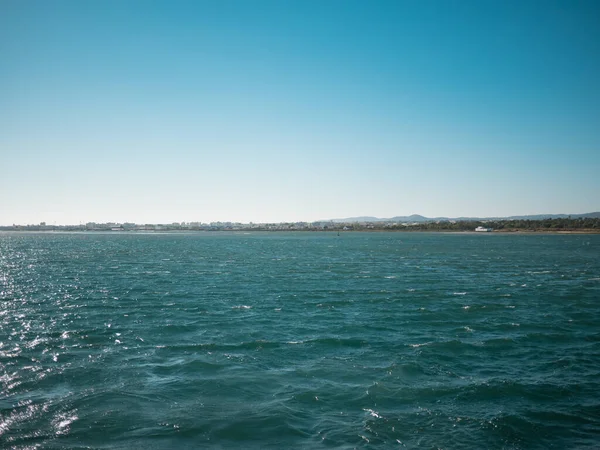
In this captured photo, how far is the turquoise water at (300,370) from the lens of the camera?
1231 cm

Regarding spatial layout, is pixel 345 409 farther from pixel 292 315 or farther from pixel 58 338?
pixel 58 338

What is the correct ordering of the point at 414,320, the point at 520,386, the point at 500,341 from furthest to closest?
the point at 414,320, the point at 500,341, the point at 520,386

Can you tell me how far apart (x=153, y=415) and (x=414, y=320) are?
18.0m

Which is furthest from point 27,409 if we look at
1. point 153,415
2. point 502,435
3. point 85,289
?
point 85,289

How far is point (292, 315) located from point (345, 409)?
14341 mm

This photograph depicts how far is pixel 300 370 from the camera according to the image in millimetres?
17297

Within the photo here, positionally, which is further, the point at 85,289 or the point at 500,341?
the point at 85,289

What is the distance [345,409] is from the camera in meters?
13.8

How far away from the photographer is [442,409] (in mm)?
13750

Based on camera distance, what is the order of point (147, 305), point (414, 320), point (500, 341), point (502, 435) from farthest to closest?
point (147, 305) < point (414, 320) < point (500, 341) < point (502, 435)

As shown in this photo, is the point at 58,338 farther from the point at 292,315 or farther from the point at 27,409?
the point at 292,315

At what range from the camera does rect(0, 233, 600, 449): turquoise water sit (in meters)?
12.3

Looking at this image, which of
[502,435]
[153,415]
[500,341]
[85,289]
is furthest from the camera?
[85,289]

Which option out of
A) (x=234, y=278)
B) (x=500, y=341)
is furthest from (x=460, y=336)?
(x=234, y=278)
